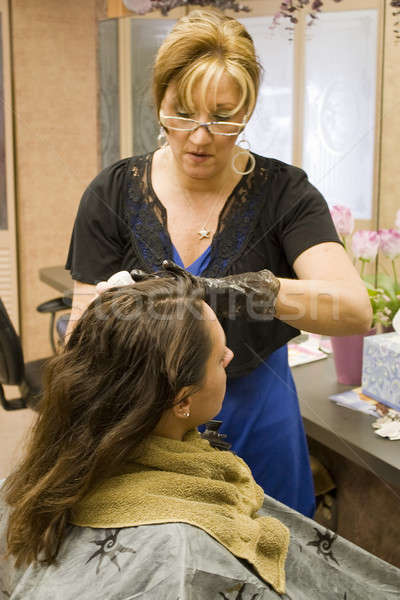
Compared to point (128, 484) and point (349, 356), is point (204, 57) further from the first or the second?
point (349, 356)

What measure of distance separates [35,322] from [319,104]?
2.16 metres

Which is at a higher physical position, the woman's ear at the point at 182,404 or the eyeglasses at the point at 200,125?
the eyeglasses at the point at 200,125

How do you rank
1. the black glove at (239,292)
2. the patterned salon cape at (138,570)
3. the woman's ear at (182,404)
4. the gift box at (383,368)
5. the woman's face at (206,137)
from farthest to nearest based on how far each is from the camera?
1. the gift box at (383,368)
2. the woman's face at (206,137)
3. the black glove at (239,292)
4. the woman's ear at (182,404)
5. the patterned salon cape at (138,570)

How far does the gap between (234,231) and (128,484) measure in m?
0.60

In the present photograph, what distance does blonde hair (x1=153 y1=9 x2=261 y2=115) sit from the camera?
1207mm

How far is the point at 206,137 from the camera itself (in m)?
1.26

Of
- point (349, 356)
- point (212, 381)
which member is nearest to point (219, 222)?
point (212, 381)

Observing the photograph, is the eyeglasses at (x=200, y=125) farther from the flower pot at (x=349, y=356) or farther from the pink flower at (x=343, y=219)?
the flower pot at (x=349, y=356)

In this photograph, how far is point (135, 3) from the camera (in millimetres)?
3154

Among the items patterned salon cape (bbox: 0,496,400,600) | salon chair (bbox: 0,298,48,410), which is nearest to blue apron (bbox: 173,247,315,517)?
patterned salon cape (bbox: 0,496,400,600)

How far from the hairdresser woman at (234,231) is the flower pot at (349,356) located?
423 millimetres

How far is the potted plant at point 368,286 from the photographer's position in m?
1.73

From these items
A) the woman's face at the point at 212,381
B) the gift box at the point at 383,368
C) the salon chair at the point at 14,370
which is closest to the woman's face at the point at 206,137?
the woman's face at the point at 212,381

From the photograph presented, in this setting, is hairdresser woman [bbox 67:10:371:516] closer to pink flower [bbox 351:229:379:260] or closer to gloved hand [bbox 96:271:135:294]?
gloved hand [bbox 96:271:135:294]
